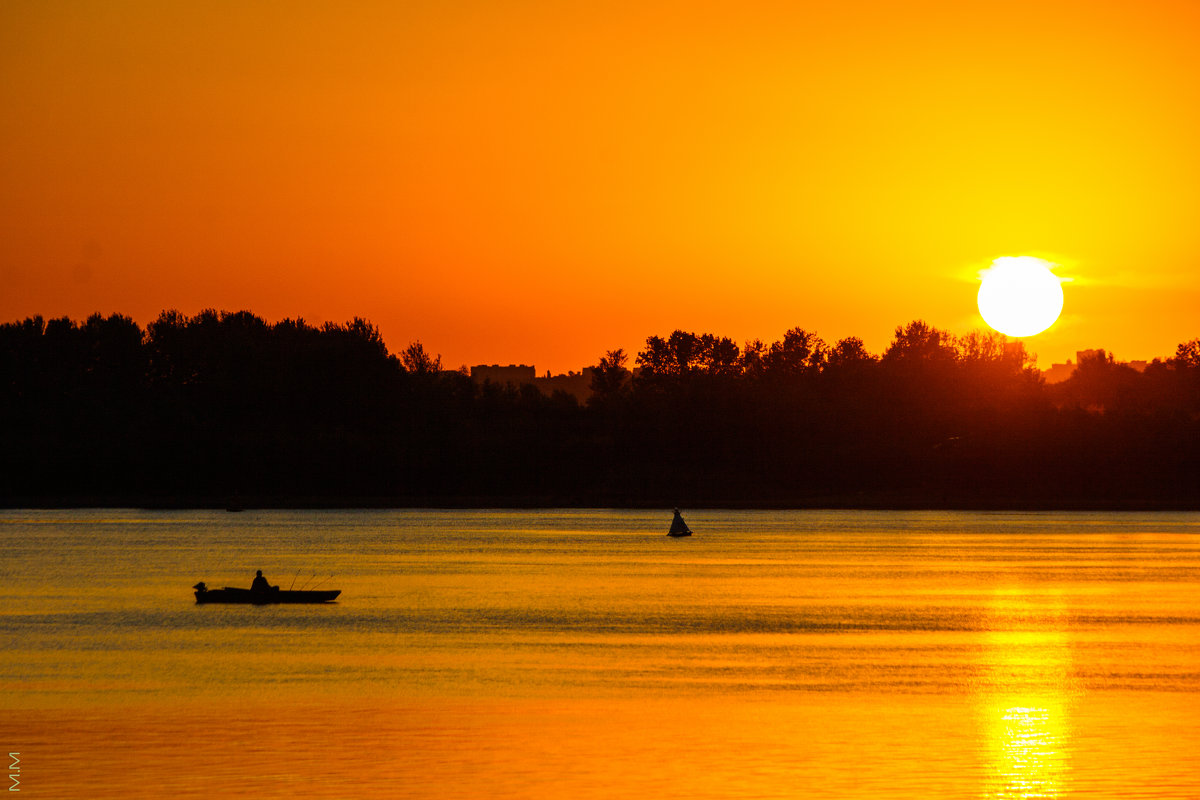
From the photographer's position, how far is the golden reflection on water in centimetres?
2086

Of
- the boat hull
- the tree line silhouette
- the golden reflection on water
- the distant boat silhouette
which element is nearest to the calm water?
the golden reflection on water

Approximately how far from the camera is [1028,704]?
2875 centimetres

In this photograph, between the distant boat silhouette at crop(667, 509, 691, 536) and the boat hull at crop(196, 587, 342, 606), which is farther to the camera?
the distant boat silhouette at crop(667, 509, 691, 536)

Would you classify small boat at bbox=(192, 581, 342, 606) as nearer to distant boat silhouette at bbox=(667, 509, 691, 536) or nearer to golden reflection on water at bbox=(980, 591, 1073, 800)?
golden reflection on water at bbox=(980, 591, 1073, 800)

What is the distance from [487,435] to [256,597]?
3742 inches

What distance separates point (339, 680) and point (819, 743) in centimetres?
1089

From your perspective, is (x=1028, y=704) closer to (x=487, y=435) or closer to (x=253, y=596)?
(x=253, y=596)

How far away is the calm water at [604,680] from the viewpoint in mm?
21234

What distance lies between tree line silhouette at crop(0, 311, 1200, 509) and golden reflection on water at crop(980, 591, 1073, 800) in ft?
299

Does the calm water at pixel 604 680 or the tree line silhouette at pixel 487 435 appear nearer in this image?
the calm water at pixel 604 680

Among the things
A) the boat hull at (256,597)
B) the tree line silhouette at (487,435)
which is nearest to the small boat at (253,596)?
the boat hull at (256,597)

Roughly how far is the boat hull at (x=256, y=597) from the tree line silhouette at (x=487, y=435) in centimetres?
8918

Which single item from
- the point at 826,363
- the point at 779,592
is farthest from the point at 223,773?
the point at 826,363

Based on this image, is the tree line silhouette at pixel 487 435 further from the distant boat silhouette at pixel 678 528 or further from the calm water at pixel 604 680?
the calm water at pixel 604 680
